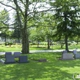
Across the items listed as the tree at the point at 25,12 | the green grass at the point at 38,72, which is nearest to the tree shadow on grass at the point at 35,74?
the green grass at the point at 38,72

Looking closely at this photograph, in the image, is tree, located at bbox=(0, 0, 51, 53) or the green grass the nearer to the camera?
the green grass

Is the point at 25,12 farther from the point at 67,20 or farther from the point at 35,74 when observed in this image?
the point at 35,74

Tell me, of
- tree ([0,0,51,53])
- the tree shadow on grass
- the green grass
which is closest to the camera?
the tree shadow on grass

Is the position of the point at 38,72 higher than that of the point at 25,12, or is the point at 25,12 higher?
the point at 25,12

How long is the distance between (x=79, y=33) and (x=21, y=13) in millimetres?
8568

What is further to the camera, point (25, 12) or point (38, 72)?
point (25, 12)

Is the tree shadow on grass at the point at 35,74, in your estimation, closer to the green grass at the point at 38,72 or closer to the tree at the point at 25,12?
the green grass at the point at 38,72

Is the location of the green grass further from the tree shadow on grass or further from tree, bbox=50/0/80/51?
tree, bbox=50/0/80/51

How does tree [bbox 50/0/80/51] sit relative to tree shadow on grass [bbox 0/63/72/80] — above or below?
above

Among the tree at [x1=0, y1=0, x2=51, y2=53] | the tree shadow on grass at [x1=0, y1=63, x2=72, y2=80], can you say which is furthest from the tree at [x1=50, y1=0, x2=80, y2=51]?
the tree shadow on grass at [x1=0, y1=63, x2=72, y2=80]

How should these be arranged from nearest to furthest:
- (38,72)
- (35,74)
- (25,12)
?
1. (35,74)
2. (38,72)
3. (25,12)

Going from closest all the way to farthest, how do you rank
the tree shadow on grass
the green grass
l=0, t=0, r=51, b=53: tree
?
the tree shadow on grass → the green grass → l=0, t=0, r=51, b=53: tree

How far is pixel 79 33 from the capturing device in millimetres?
27188

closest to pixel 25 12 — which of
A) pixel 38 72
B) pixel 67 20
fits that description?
pixel 67 20
